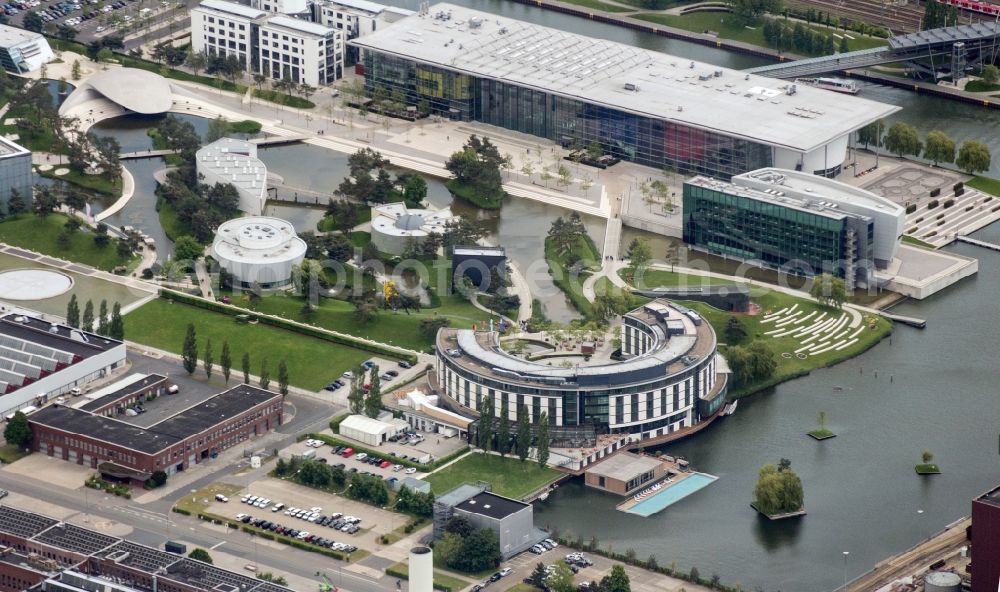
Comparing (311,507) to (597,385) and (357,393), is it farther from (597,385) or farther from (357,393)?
Answer: (597,385)

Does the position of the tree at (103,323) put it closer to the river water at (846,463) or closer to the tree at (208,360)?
the tree at (208,360)

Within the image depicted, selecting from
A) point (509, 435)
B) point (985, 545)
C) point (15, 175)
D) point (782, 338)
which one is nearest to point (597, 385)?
point (509, 435)

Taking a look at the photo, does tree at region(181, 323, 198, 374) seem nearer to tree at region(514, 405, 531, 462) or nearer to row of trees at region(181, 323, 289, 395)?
row of trees at region(181, 323, 289, 395)

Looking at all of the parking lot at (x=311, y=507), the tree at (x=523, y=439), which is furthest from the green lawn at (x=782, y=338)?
the parking lot at (x=311, y=507)

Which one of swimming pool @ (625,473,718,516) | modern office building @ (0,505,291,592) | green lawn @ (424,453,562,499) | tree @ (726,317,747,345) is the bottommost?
swimming pool @ (625,473,718,516)

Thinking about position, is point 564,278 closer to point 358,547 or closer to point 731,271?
point 731,271

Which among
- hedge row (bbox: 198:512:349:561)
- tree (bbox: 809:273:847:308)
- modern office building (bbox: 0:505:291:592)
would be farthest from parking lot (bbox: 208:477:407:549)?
tree (bbox: 809:273:847:308)
